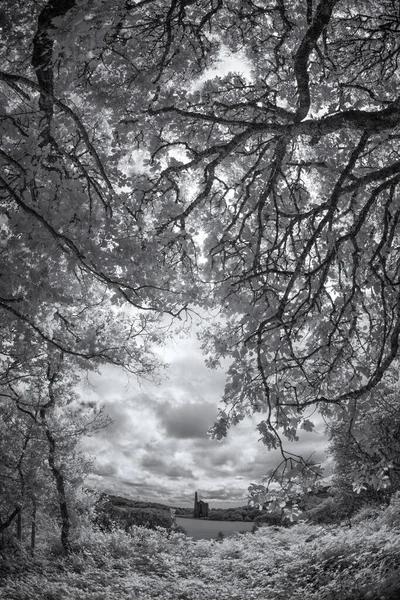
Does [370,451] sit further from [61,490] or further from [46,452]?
[61,490]

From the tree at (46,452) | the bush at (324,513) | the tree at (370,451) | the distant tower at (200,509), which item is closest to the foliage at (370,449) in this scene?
the tree at (370,451)

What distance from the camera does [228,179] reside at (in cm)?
790

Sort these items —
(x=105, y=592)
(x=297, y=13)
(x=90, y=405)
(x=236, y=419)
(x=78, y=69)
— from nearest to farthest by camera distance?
(x=236, y=419), (x=78, y=69), (x=297, y=13), (x=105, y=592), (x=90, y=405)

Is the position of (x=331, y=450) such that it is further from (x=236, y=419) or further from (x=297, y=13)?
(x=297, y=13)

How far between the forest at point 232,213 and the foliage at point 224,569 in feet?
0.28

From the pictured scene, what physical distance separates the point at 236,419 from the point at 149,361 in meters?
6.48

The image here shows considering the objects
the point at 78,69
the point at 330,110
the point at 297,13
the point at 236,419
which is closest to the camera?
the point at 330,110

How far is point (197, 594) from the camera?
9.62 m

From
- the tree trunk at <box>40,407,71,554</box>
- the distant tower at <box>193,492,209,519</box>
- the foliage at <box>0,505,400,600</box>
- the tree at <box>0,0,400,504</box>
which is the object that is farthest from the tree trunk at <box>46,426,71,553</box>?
the distant tower at <box>193,492,209,519</box>

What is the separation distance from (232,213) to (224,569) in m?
10.7

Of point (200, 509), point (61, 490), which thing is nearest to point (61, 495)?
point (61, 490)

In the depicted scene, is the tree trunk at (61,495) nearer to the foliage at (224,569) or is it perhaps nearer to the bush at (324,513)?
the foliage at (224,569)

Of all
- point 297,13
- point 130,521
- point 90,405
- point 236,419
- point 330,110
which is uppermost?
point 297,13

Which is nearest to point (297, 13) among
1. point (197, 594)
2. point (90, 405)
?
point (197, 594)
